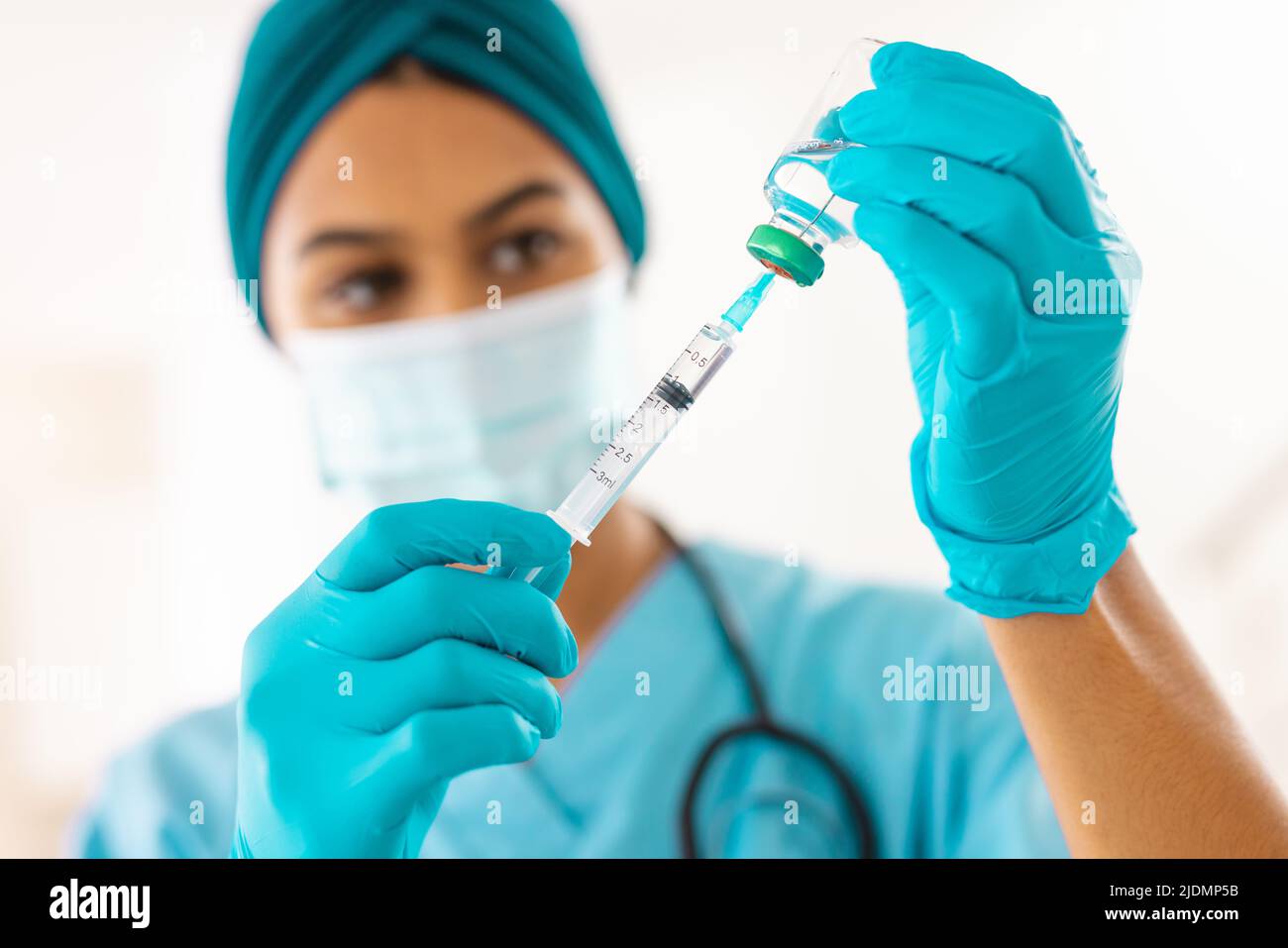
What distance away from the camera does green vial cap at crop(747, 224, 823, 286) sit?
649 millimetres

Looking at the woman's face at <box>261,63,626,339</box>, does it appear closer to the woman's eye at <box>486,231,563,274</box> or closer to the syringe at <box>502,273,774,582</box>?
the woman's eye at <box>486,231,563,274</box>

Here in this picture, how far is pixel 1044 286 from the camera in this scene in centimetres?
67

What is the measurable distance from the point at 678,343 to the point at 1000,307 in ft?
3.50

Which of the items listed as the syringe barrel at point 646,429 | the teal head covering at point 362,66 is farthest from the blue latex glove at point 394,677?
the teal head covering at point 362,66

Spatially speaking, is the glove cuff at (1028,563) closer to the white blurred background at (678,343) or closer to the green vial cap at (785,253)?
the green vial cap at (785,253)

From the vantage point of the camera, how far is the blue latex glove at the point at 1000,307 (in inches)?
25.6

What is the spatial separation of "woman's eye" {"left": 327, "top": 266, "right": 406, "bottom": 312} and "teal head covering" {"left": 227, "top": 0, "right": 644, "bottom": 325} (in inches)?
6.7

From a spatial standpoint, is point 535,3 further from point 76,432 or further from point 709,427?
point 76,432

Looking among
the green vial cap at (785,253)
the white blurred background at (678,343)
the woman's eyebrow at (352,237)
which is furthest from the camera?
the white blurred background at (678,343)

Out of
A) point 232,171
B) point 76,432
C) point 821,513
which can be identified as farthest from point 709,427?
point 76,432

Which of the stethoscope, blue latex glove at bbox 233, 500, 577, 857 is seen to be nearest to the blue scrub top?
the stethoscope

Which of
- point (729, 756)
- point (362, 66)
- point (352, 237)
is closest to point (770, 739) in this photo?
point (729, 756)

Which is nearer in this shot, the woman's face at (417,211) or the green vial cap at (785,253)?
the green vial cap at (785,253)

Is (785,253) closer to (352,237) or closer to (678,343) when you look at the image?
(352,237)
